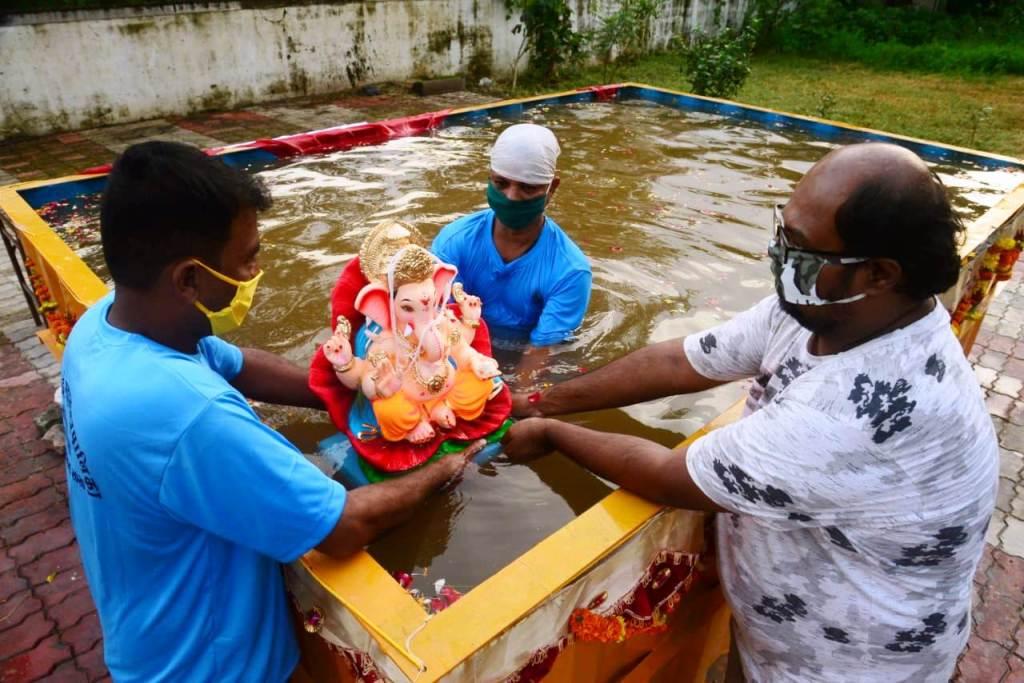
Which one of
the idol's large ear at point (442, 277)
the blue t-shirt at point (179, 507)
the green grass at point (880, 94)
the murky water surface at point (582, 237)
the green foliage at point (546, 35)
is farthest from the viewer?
the green foliage at point (546, 35)

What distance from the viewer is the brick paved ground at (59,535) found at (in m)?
3.53

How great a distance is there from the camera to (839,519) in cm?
199

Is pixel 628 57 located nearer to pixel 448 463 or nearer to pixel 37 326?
pixel 37 326

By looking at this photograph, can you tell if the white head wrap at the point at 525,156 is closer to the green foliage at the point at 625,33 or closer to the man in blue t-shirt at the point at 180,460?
the man in blue t-shirt at the point at 180,460

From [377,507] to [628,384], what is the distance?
1.48 meters

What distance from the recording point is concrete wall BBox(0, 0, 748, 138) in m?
10.9

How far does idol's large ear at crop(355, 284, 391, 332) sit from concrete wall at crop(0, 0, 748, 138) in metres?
11.0

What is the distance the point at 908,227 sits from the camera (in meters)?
1.86

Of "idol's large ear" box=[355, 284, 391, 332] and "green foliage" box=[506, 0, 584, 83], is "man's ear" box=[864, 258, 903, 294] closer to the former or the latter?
"idol's large ear" box=[355, 284, 391, 332]

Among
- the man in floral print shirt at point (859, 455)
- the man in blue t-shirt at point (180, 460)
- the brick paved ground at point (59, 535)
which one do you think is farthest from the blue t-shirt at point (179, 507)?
the brick paved ground at point (59, 535)

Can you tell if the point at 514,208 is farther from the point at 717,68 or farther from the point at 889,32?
the point at 889,32

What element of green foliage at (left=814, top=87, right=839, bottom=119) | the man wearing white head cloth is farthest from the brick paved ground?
green foliage at (left=814, top=87, right=839, bottom=119)

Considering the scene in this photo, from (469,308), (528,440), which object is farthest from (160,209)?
(528,440)

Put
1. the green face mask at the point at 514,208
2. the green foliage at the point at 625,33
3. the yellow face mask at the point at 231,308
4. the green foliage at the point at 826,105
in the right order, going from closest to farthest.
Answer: the yellow face mask at the point at 231,308, the green face mask at the point at 514,208, the green foliage at the point at 826,105, the green foliage at the point at 625,33
